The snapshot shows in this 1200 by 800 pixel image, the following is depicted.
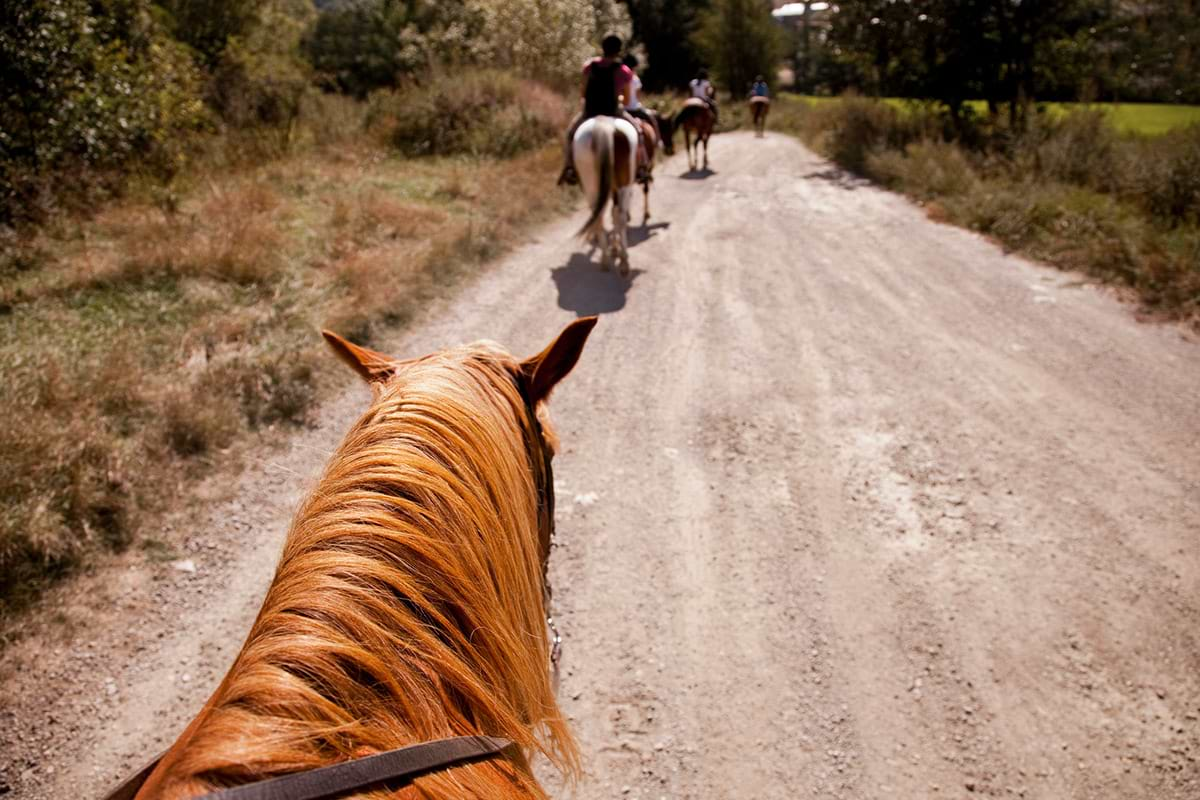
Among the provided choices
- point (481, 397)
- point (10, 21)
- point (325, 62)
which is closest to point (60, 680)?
point (481, 397)

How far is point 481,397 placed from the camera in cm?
154

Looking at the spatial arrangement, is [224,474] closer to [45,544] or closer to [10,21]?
[45,544]

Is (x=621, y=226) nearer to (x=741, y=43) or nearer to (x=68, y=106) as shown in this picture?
(x=68, y=106)

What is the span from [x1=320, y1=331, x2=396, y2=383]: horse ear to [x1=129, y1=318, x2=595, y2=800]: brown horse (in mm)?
147

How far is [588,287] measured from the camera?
723 cm

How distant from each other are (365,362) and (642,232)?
8069 mm

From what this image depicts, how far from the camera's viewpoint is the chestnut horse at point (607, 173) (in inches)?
275

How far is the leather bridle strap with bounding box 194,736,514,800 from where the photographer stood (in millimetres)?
834

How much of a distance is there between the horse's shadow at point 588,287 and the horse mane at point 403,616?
4934 millimetres

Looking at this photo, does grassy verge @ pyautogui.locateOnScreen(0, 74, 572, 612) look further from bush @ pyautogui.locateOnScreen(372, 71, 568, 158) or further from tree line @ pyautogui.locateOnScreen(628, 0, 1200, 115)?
tree line @ pyautogui.locateOnScreen(628, 0, 1200, 115)

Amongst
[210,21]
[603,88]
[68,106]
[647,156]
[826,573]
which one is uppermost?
[210,21]

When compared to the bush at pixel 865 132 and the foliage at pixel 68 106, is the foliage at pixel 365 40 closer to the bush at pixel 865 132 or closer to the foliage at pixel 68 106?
the bush at pixel 865 132

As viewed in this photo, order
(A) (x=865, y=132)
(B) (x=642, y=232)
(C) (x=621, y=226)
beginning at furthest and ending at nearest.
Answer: (A) (x=865, y=132)
(B) (x=642, y=232)
(C) (x=621, y=226)

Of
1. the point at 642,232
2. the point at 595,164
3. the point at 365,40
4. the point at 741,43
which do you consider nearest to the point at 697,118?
the point at 642,232
